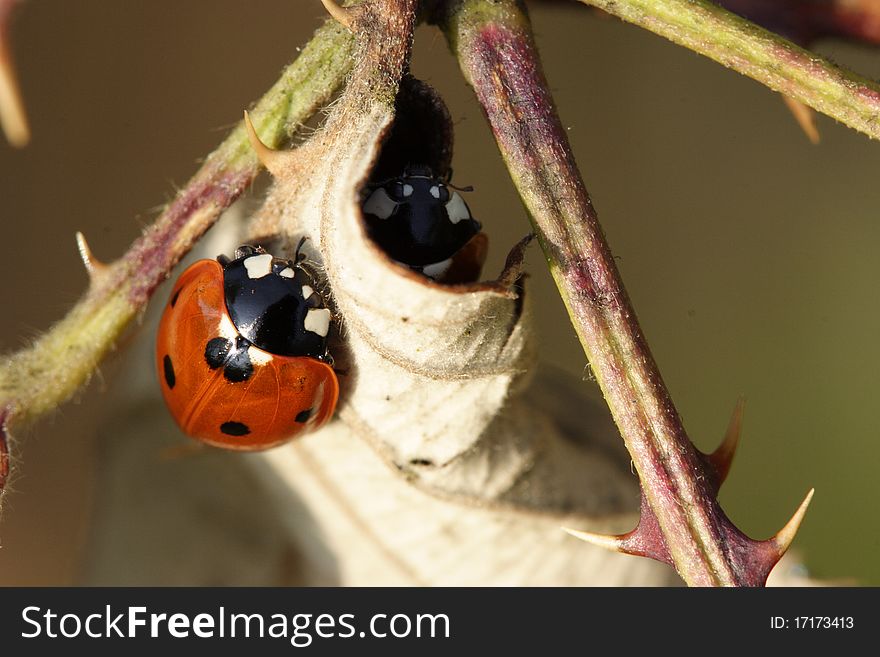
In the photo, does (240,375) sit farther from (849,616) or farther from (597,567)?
(849,616)

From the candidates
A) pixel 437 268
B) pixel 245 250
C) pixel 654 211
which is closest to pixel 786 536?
pixel 437 268

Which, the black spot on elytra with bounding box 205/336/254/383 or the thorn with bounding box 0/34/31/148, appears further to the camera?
the black spot on elytra with bounding box 205/336/254/383

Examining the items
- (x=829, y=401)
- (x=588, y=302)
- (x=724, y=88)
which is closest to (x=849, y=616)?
(x=588, y=302)

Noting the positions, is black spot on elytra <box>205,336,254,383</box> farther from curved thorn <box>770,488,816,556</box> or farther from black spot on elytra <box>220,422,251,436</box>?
curved thorn <box>770,488,816,556</box>

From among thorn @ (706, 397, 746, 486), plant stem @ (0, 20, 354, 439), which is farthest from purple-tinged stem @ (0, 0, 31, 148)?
thorn @ (706, 397, 746, 486)

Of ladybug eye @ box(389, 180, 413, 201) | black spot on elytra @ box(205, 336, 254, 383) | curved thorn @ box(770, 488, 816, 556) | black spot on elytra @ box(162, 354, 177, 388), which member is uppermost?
ladybug eye @ box(389, 180, 413, 201)

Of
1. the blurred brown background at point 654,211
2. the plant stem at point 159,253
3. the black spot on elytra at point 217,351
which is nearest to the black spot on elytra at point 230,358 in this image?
the black spot on elytra at point 217,351

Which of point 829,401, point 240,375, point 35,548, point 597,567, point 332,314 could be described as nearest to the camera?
point 332,314
